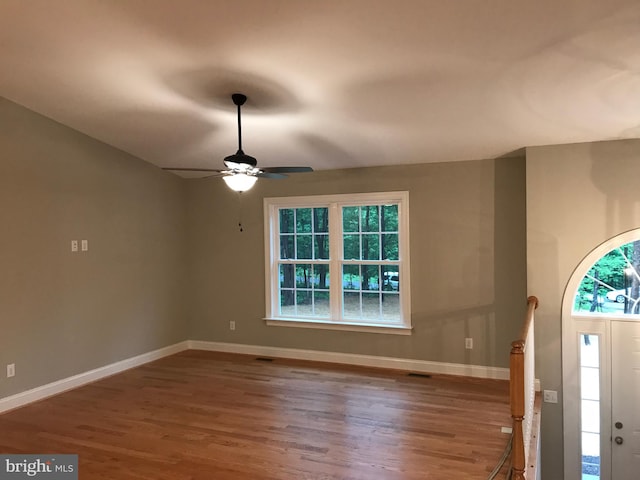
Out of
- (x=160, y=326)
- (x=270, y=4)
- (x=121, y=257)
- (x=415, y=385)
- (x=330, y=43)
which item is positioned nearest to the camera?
(x=270, y=4)

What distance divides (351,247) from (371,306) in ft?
2.51

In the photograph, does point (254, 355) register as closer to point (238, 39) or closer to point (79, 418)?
point (79, 418)

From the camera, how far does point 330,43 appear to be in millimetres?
Answer: 2762

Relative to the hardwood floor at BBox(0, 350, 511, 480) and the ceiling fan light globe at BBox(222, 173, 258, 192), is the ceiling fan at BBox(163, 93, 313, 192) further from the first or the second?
the hardwood floor at BBox(0, 350, 511, 480)

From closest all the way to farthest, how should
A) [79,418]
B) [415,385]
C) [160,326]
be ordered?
1. [79,418]
2. [415,385]
3. [160,326]

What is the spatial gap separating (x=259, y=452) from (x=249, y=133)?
2960mm

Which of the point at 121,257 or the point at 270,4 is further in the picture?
the point at 121,257

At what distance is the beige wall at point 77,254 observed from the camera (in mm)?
4113

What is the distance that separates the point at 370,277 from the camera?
17.6 ft

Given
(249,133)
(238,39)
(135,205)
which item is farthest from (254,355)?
(238,39)

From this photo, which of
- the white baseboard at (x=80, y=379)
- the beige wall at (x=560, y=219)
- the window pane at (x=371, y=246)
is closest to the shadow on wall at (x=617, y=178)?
the beige wall at (x=560, y=219)

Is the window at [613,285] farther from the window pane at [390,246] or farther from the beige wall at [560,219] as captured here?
the window pane at [390,246]

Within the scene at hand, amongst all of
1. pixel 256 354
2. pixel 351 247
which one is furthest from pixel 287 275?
pixel 256 354

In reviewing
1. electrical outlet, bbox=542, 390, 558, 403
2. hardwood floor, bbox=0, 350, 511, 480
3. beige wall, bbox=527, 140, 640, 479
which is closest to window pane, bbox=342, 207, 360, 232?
hardwood floor, bbox=0, 350, 511, 480
